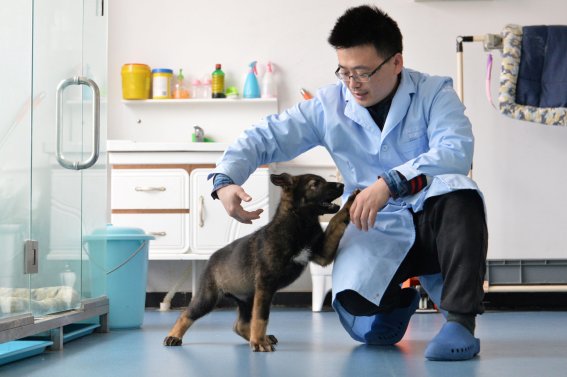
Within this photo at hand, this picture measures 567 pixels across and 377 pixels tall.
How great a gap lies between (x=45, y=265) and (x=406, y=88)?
149cm

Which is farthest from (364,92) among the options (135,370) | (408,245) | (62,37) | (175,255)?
(175,255)

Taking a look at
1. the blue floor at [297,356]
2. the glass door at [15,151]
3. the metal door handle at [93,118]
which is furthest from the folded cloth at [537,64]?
the glass door at [15,151]

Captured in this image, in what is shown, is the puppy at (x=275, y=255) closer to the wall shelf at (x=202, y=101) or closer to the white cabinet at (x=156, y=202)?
the white cabinet at (x=156, y=202)

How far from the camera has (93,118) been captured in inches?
141

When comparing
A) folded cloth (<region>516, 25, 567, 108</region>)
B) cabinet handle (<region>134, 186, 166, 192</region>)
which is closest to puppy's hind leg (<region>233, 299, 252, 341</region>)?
cabinet handle (<region>134, 186, 166, 192</region>)

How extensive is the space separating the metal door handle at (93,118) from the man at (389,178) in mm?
917

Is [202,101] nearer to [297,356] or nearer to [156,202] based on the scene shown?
[156,202]

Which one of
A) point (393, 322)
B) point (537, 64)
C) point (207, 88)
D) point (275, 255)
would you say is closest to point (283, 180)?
point (275, 255)

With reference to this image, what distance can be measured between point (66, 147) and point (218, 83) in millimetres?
2241

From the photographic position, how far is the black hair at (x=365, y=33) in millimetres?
2635

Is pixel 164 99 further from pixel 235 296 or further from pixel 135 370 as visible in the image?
pixel 135 370

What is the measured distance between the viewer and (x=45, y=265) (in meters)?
3.12

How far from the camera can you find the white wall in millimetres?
5355

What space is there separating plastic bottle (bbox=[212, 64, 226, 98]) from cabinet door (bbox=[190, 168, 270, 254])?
673mm
